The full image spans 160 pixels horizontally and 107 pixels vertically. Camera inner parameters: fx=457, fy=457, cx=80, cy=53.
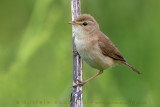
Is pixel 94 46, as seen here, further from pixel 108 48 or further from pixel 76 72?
pixel 76 72

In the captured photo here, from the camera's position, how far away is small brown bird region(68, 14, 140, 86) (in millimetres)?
4871

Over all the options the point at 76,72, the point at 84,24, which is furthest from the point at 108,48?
the point at 76,72

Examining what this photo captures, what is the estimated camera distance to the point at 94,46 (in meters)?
5.01

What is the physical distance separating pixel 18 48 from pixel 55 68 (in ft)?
1.48

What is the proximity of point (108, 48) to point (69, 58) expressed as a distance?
521mm

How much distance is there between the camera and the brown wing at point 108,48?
5.14 m

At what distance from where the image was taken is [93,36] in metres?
5.10

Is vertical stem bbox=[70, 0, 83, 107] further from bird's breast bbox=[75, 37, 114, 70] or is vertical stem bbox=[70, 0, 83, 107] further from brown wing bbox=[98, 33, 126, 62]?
brown wing bbox=[98, 33, 126, 62]

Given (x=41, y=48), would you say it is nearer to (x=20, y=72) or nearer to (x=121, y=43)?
(x=20, y=72)

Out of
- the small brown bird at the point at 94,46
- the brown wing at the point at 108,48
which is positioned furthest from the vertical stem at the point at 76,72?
the brown wing at the point at 108,48

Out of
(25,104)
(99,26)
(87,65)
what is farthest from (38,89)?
(99,26)

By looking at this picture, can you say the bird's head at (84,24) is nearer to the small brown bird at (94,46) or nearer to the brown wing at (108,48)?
the small brown bird at (94,46)

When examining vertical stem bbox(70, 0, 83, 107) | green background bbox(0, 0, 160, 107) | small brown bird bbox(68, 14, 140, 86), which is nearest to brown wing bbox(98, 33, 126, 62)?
small brown bird bbox(68, 14, 140, 86)

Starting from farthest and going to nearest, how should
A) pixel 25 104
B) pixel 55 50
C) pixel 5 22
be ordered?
pixel 5 22, pixel 55 50, pixel 25 104
